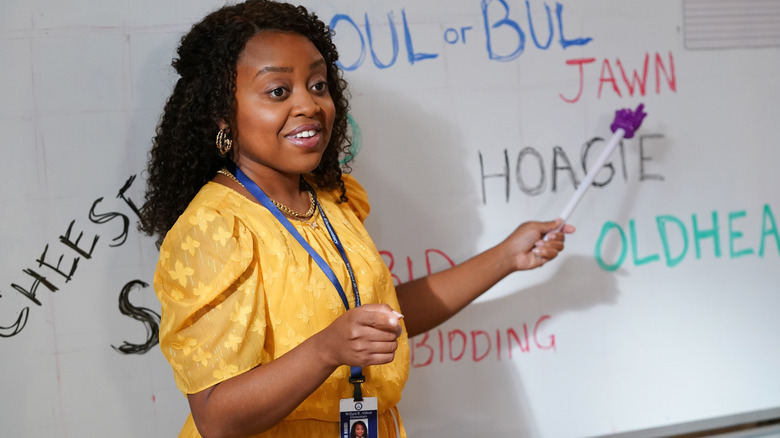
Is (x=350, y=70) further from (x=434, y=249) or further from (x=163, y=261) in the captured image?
(x=163, y=261)

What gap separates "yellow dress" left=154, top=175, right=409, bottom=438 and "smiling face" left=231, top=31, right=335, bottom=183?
63 mm

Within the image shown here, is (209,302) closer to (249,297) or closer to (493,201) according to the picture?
(249,297)

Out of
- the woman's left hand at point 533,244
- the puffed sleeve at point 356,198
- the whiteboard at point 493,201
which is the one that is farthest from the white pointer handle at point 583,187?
the puffed sleeve at point 356,198

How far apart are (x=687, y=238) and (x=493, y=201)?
14.8 inches

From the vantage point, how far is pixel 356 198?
1.01m

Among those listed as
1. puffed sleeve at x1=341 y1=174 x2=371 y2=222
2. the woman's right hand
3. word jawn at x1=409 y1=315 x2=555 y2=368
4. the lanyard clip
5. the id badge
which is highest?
puffed sleeve at x1=341 y1=174 x2=371 y2=222

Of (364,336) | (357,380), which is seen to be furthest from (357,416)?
(364,336)

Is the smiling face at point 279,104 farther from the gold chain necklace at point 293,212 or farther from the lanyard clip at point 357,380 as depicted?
the lanyard clip at point 357,380

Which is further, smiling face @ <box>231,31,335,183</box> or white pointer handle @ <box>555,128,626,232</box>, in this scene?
white pointer handle @ <box>555,128,626,232</box>

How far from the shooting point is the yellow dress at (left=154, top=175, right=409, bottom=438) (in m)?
0.73

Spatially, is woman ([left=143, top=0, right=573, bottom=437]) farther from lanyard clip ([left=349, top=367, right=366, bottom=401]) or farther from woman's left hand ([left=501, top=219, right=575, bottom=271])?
woman's left hand ([left=501, top=219, right=575, bottom=271])

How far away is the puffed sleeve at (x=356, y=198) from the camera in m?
1.00

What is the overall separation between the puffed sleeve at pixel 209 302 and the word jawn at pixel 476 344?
481 mm

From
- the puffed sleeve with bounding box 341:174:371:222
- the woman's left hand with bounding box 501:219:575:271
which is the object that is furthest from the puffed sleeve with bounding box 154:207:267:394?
the woman's left hand with bounding box 501:219:575:271
